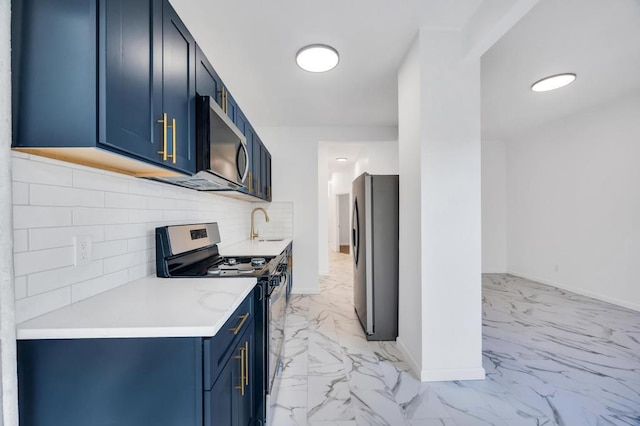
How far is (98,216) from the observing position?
3.93 ft

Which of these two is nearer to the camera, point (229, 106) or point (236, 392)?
point (236, 392)

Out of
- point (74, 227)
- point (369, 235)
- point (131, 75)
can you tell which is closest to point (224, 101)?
point (131, 75)

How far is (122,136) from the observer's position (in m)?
0.90

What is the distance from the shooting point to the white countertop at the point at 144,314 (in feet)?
2.69

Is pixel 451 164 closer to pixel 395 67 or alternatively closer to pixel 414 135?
pixel 414 135

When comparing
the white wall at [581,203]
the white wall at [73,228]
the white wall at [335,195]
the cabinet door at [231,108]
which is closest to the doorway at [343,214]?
the white wall at [335,195]

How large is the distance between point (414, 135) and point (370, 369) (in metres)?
1.87

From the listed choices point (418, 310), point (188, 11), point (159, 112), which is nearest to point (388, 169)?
point (418, 310)

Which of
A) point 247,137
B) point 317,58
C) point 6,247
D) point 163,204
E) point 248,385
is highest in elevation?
point 317,58

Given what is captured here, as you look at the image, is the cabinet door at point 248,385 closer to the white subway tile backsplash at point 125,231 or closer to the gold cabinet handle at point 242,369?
the gold cabinet handle at point 242,369

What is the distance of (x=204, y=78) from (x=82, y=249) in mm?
1081

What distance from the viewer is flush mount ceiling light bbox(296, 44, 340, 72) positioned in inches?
90.7

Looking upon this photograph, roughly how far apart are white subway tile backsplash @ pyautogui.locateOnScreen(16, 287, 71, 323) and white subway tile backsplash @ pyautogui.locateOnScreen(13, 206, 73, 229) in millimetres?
239

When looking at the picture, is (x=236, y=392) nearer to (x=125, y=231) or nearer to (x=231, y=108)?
(x=125, y=231)
